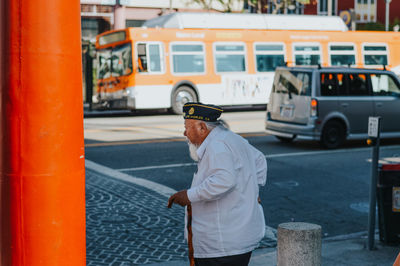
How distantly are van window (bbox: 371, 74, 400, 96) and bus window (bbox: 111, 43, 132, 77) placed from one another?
982 centimetres

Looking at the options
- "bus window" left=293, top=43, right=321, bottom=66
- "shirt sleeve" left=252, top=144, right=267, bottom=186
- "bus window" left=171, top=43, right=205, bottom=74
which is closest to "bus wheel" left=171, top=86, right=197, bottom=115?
"bus window" left=171, top=43, right=205, bottom=74

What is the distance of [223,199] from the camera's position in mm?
3918

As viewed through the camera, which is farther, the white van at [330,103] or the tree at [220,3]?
the tree at [220,3]

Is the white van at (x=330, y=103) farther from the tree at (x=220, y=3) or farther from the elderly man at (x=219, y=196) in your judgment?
the tree at (x=220, y=3)

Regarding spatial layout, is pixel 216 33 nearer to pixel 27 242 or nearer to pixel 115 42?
pixel 115 42

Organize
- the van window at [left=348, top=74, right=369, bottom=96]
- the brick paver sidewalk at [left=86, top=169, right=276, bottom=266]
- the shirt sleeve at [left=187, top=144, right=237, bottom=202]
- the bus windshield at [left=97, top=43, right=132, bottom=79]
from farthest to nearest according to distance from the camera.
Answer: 1. the bus windshield at [left=97, top=43, right=132, bottom=79]
2. the van window at [left=348, top=74, right=369, bottom=96]
3. the brick paver sidewalk at [left=86, top=169, right=276, bottom=266]
4. the shirt sleeve at [left=187, top=144, right=237, bottom=202]

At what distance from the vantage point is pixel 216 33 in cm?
2378

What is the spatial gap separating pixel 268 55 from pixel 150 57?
4846mm

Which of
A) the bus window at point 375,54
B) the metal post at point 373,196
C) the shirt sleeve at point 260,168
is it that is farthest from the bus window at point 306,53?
the shirt sleeve at point 260,168

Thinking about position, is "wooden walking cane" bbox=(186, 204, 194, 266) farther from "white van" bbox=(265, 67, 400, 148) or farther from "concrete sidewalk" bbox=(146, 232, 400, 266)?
"white van" bbox=(265, 67, 400, 148)

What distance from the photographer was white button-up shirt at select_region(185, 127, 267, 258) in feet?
12.6

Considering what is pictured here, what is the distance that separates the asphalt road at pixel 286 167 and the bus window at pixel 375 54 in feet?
30.1

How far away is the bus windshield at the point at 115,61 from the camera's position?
22455 millimetres

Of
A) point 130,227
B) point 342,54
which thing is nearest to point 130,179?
point 130,227
